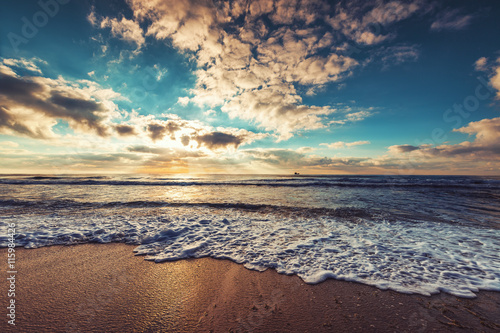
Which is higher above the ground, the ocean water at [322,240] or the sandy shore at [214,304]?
the sandy shore at [214,304]

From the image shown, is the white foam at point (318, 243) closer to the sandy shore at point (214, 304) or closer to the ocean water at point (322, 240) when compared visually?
the ocean water at point (322, 240)

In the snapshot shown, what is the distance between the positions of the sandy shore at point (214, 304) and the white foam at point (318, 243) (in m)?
0.40

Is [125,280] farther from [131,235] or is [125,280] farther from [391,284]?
[391,284]

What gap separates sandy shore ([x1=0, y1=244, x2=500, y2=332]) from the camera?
101 inches

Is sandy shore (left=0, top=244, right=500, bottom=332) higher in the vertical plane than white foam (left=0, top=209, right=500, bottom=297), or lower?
higher

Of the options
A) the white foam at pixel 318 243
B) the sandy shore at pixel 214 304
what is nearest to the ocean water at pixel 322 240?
the white foam at pixel 318 243

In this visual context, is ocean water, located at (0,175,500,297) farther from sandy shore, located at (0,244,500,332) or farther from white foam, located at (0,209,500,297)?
sandy shore, located at (0,244,500,332)

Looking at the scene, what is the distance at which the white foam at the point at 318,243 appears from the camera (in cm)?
391

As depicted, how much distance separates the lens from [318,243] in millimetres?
5656

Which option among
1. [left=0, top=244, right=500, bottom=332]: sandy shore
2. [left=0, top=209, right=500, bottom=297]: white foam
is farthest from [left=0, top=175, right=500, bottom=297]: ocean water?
[left=0, top=244, right=500, bottom=332]: sandy shore

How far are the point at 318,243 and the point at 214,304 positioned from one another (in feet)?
12.4

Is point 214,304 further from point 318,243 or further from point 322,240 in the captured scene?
point 322,240

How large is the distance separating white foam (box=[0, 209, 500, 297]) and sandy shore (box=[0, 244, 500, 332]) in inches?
15.7

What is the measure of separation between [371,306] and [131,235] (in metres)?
6.87
